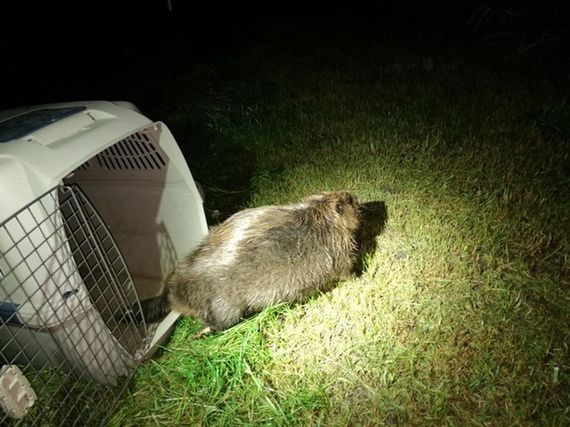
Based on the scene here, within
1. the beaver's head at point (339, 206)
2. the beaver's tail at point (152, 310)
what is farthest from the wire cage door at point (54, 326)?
the beaver's head at point (339, 206)

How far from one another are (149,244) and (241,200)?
89 cm

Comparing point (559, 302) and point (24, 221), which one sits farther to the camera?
point (559, 302)

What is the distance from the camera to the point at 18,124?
2336 mm

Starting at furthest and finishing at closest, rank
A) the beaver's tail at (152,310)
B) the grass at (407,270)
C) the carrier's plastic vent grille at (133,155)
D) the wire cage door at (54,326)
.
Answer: the carrier's plastic vent grille at (133,155) → the beaver's tail at (152,310) → the grass at (407,270) → the wire cage door at (54,326)

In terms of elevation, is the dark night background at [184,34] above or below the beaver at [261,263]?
above

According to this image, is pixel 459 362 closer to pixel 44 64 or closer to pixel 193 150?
pixel 193 150

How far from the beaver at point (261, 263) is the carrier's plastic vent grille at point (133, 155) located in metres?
0.60

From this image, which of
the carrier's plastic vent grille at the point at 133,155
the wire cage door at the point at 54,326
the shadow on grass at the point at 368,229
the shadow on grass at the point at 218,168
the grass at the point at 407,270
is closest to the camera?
the wire cage door at the point at 54,326

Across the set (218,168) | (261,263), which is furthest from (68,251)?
(218,168)

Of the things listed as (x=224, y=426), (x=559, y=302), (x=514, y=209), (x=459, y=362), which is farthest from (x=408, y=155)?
(x=224, y=426)

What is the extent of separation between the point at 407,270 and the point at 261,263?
0.99m

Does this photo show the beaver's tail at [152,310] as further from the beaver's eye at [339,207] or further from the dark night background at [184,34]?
the dark night background at [184,34]

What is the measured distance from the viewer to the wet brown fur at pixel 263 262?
2.36 m

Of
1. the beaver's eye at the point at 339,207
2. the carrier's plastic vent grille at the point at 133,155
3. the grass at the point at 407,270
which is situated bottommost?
the grass at the point at 407,270
